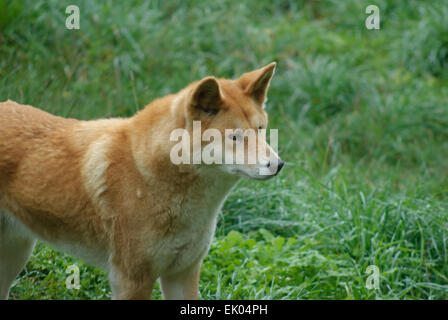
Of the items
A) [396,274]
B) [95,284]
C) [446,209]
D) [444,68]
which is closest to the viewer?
[95,284]

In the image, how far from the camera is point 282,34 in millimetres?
9352

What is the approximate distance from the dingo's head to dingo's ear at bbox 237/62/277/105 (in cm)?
14

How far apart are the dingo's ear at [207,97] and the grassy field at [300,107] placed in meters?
1.64

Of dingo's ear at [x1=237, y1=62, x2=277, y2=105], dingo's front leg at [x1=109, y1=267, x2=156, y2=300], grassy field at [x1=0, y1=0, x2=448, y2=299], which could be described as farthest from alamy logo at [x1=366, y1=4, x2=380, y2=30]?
dingo's front leg at [x1=109, y1=267, x2=156, y2=300]

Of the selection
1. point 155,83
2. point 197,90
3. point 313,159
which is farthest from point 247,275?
point 155,83

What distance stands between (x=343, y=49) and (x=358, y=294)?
5919 mm

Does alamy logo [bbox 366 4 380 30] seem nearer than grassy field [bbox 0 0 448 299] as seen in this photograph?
No

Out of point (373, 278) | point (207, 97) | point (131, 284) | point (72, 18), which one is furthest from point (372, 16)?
point (131, 284)

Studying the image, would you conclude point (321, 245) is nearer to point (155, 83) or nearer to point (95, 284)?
point (95, 284)

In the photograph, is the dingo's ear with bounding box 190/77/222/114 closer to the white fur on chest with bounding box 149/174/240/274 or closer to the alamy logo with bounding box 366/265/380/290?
the white fur on chest with bounding box 149/174/240/274

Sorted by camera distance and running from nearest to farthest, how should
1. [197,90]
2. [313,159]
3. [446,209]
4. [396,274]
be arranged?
[197,90] → [396,274] → [446,209] → [313,159]

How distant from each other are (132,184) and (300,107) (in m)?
5.26

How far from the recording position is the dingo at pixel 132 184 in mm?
3363

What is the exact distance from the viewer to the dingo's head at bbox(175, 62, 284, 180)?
3204mm
